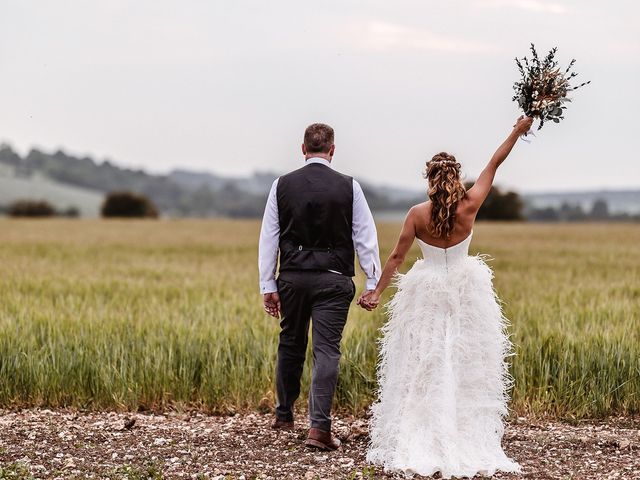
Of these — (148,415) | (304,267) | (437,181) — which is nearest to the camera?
(437,181)

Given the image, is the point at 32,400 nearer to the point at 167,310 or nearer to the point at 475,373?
the point at 167,310

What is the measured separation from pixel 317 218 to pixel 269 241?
0.52 m

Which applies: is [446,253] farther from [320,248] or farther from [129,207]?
[129,207]

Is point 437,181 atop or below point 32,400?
atop

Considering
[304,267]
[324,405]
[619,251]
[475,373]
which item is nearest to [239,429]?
[324,405]

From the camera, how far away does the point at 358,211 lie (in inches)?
298

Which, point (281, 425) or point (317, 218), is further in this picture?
point (281, 425)

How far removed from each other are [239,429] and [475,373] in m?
2.46

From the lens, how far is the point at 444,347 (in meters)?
7.18

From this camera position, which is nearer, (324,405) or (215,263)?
(324,405)

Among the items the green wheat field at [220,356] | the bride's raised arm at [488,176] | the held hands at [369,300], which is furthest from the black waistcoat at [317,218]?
the green wheat field at [220,356]

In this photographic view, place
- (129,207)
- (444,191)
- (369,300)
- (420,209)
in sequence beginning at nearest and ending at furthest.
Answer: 1. (444,191)
2. (420,209)
3. (369,300)
4. (129,207)

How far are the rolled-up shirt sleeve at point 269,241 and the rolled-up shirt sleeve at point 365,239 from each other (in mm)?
681

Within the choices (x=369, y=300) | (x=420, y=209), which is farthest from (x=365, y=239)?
(x=420, y=209)
